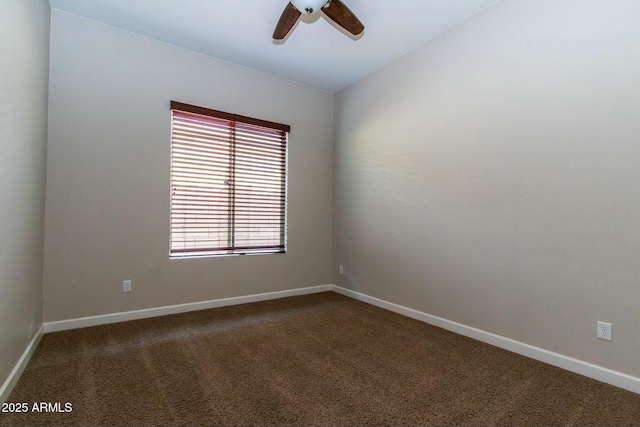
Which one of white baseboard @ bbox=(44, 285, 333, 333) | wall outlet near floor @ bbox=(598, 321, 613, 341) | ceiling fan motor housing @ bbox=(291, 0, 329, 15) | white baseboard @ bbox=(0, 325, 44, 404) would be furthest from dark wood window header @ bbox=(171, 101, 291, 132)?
wall outlet near floor @ bbox=(598, 321, 613, 341)

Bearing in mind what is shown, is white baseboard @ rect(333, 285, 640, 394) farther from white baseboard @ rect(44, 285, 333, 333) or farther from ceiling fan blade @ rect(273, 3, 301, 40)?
ceiling fan blade @ rect(273, 3, 301, 40)

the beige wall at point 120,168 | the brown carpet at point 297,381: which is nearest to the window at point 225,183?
the beige wall at point 120,168

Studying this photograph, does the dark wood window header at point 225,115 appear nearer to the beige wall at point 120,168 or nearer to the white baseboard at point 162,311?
the beige wall at point 120,168

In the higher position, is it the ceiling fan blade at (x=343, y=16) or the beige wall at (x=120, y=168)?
the ceiling fan blade at (x=343, y=16)

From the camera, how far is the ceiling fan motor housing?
2098mm

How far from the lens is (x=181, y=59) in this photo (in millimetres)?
3230

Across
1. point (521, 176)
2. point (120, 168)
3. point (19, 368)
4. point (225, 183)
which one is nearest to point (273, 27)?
point (225, 183)

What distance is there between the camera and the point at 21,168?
1.92m

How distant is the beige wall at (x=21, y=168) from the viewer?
64.3 inches

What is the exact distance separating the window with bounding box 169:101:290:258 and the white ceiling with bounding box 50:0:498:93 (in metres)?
0.68

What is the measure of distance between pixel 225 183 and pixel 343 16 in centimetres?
212

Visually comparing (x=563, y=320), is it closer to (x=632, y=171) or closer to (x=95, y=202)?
(x=632, y=171)

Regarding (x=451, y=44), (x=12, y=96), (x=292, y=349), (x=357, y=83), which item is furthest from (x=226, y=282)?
(x=451, y=44)

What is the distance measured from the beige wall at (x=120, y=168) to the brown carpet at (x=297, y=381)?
1.58 ft
